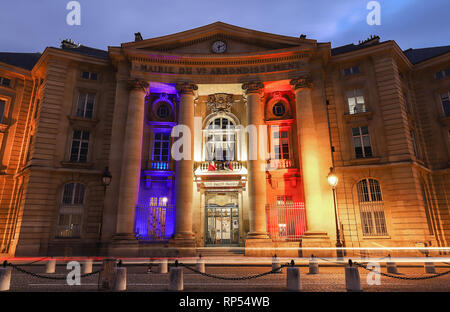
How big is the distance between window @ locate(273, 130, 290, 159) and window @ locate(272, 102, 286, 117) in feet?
5.71

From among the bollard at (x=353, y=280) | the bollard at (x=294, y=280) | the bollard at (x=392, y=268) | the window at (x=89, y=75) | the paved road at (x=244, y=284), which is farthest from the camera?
the window at (x=89, y=75)

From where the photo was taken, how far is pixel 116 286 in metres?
8.94

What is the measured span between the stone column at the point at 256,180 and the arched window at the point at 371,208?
710cm

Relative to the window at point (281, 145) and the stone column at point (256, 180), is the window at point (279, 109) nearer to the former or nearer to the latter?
the window at point (281, 145)

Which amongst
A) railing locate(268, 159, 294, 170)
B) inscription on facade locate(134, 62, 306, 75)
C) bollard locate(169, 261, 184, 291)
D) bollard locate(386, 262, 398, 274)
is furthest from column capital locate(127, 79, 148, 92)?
bollard locate(386, 262, 398, 274)

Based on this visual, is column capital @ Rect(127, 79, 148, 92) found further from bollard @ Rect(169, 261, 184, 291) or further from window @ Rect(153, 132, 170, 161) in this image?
bollard @ Rect(169, 261, 184, 291)

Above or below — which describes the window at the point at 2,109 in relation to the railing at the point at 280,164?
above

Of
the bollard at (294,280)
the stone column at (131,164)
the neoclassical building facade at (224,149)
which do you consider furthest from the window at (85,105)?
the bollard at (294,280)

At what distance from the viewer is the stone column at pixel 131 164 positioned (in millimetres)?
19859

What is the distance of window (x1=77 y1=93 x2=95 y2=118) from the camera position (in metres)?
23.1

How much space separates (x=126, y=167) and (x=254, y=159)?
941 centimetres

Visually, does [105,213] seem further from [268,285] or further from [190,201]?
[268,285]

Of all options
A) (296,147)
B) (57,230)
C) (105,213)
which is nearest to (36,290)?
(105,213)

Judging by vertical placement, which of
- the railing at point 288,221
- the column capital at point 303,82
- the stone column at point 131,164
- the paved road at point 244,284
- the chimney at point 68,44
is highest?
the chimney at point 68,44
